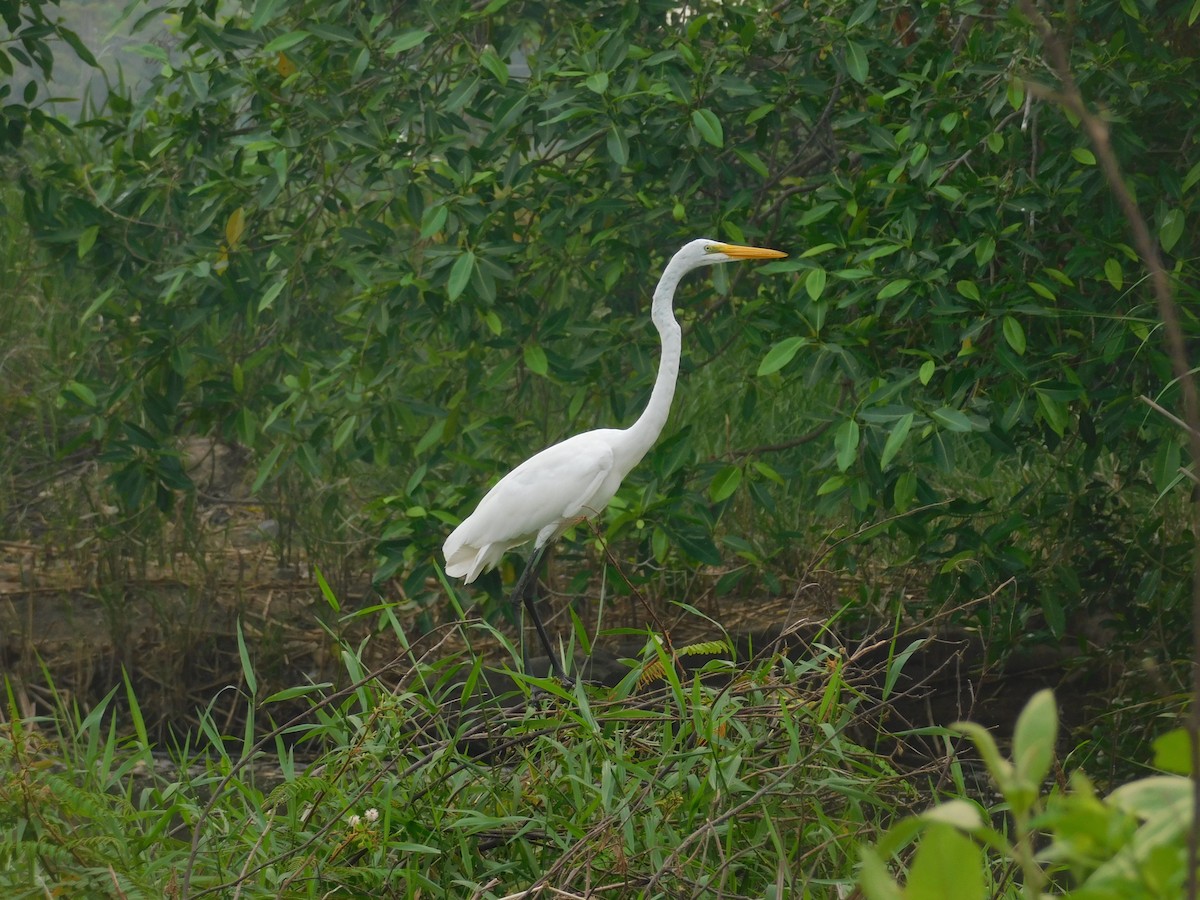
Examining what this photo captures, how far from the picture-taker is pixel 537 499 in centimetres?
353

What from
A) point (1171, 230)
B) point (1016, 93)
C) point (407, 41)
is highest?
point (407, 41)

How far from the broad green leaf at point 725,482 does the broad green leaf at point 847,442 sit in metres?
0.38

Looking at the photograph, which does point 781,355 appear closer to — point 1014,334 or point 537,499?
point 1014,334

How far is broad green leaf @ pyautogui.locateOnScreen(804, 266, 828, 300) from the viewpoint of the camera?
9.11 ft

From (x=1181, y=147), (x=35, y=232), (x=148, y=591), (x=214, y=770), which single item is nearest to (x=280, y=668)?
(x=148, y=591)

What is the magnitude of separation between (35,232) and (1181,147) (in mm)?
3306

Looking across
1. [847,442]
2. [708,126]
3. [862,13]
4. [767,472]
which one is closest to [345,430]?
[767,472]

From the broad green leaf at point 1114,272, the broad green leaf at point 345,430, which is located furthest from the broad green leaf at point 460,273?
the broad green leaf at point 1114,272

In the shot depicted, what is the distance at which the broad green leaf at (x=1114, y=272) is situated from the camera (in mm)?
2764

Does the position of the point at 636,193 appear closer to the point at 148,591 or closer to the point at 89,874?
the point at 89,874

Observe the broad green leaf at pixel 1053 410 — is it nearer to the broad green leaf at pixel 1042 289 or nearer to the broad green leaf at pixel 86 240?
the broad green leaf at pixel 1042 289

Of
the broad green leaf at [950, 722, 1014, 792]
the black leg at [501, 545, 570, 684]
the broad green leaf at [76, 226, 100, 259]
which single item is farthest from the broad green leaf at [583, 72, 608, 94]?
the broad green leaf at [950, 722, 1014, 792]

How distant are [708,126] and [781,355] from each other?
0.61m

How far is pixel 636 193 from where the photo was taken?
3.42 metres
